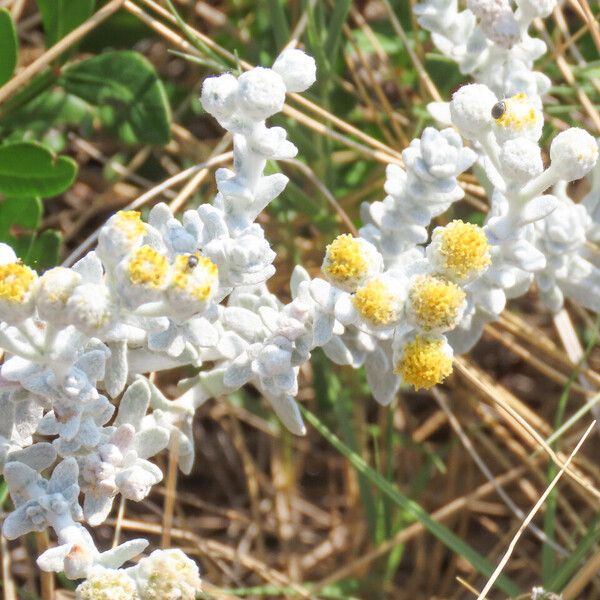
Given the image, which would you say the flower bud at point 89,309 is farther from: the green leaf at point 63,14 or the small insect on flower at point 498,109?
the green leaf at point 63,14

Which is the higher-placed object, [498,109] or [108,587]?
[498,109]

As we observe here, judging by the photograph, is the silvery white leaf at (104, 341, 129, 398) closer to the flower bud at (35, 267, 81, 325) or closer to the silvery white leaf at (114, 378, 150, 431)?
the silvery white leaf at (114, 378, 150, 431)

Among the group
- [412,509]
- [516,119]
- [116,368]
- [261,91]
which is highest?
[261,91]

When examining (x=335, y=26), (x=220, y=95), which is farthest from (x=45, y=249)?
(x=335, y=26)

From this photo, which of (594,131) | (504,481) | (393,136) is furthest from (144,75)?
(504,481)

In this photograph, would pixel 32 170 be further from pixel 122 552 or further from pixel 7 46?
pixel 122 552

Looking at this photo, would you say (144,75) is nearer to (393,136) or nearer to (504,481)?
(393,136)

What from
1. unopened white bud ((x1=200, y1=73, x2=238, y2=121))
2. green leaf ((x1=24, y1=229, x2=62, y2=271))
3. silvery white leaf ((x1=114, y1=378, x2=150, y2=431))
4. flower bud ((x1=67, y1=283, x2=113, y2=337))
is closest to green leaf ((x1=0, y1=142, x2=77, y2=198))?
green leaf ((x1=24, y1=229, x2=62, y2=271))
